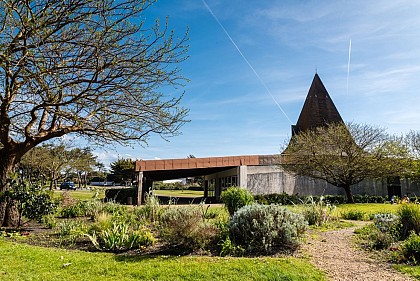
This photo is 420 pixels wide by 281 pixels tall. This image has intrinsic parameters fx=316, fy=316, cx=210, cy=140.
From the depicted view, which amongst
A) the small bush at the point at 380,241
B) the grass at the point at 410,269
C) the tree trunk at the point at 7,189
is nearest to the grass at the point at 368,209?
the small bush at the point at 380,241

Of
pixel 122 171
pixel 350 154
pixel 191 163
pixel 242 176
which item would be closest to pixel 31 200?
pixel 191 163

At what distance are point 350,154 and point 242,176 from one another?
8.11 m

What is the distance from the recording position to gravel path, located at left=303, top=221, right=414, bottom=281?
502 cm

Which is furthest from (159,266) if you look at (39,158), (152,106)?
(39,158)

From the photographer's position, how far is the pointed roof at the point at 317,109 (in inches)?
1351

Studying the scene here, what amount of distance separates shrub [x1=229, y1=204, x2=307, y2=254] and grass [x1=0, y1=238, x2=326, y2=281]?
66 centimetres

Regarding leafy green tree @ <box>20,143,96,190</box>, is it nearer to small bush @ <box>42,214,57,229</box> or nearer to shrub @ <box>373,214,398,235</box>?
small bush @ <box>42,214,57,229</box>

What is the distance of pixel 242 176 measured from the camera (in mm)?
24891

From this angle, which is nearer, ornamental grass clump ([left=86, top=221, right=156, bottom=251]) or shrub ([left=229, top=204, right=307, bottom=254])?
shrub ([left=229, top=204, right=307, bottom=254])

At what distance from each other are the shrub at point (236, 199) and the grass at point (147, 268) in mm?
3430

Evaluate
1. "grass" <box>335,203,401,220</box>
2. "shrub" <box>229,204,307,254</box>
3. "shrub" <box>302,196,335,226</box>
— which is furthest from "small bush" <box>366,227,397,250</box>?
"grass" <box>335,203,401,220</box>

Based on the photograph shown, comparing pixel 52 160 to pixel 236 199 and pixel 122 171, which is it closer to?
pixel 122 171

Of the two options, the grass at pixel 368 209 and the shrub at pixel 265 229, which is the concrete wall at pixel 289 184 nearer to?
the grass at pixel 368 209

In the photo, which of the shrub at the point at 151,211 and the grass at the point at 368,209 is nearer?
the shrub at the point at 151,211
